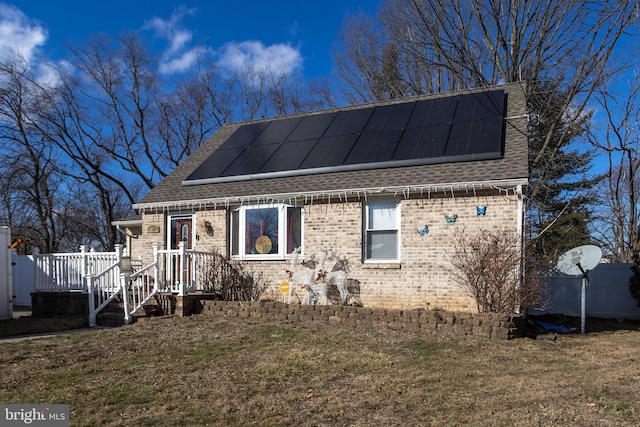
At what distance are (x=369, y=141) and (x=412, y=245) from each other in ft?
10.4

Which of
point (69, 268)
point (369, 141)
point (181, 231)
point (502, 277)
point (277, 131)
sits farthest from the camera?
point (277, 131)

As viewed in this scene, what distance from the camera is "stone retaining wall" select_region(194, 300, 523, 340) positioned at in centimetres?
809

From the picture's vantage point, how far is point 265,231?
11492mm

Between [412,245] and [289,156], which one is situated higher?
[289,156]

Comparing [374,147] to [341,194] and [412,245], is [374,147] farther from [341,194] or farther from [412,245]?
[412,245]

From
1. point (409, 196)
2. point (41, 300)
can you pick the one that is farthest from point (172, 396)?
point (41, 300)

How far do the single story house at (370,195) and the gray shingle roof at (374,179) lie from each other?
0.03 m

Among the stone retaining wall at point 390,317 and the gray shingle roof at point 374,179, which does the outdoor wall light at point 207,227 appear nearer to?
the gray shingle roof at point 374,179

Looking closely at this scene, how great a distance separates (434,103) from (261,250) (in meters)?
6.01

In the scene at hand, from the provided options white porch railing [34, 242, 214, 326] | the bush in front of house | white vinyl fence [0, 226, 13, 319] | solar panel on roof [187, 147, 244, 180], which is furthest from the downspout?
white vinyl fence [0, 226, 13, 319]

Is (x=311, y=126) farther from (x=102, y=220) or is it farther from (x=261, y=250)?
(x=102, y=220)

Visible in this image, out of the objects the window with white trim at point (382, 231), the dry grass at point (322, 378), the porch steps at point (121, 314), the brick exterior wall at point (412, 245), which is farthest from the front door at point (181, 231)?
the window with white trim at point (382, 231)

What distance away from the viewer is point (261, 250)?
11.5m

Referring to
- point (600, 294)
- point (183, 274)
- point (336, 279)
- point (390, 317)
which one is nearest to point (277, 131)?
point (183, 274)
